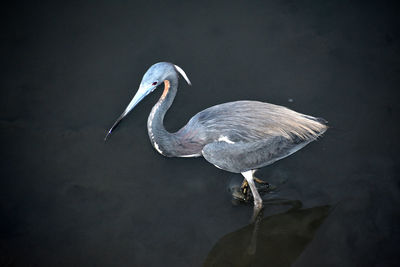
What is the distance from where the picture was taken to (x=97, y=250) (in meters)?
4.34

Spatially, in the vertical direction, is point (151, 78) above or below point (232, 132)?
above

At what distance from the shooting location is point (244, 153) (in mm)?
4289

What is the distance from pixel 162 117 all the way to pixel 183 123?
923 mm

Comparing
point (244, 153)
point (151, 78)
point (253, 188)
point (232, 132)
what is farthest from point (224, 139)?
point (151, 78)

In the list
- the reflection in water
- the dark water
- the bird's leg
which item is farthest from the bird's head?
the reflection in water

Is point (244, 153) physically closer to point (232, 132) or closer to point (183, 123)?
point (232, 132)

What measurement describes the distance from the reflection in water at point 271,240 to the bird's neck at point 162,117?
1191 millimetres

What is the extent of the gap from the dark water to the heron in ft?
1.66

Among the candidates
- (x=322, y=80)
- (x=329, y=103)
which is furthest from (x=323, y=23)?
(x=329, y=103)

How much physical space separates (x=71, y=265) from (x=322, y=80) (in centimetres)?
395

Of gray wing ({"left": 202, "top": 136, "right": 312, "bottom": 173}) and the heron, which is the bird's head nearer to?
the heron

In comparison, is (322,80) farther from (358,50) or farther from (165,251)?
(165,251)

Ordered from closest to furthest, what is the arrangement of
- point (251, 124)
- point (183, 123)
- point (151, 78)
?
point (151, 78) → point (251, 124) → point (183, 123)

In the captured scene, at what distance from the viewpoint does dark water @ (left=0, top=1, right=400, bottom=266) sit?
173 inches
